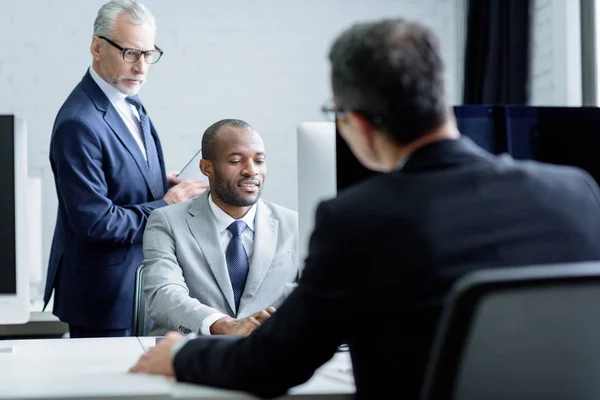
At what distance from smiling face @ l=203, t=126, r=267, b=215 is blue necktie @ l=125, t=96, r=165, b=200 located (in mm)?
271

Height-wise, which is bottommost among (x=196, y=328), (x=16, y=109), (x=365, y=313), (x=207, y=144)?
(x=196, y=328)

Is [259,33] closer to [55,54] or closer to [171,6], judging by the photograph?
[171,6]

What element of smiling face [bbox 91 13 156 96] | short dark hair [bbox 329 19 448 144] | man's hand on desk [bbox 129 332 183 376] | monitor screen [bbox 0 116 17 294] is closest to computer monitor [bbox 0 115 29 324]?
monitor screen [bbox 0 116 17 294]

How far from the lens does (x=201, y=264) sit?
239cm

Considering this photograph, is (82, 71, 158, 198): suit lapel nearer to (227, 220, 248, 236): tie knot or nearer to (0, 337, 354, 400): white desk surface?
(227, 220, 248, 236): tie knot

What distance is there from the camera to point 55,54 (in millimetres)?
4297

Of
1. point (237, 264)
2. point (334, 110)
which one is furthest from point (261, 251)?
point (334, 110)

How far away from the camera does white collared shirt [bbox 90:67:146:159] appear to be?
2.87 metres

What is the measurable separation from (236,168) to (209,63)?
6.53 feet

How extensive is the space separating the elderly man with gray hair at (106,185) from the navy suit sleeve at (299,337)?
4.86 feet

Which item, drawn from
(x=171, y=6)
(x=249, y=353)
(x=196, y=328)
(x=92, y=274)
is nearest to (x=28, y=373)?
(x=249, y=353)

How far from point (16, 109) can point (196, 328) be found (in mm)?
2521

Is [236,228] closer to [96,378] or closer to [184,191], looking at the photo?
[184,191]

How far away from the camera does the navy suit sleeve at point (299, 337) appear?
3.47 ft
